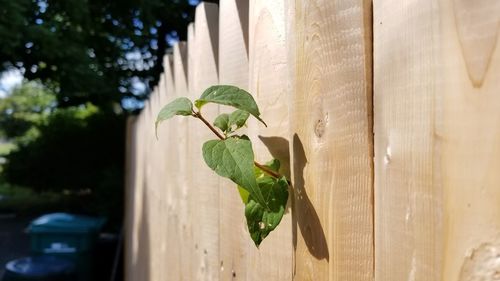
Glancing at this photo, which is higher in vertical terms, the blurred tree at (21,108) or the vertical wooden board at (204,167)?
the blurred tree at (21,108)

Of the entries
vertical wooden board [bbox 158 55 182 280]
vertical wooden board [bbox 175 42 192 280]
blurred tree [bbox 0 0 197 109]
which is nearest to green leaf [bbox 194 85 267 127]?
vertical wooden board [bbox 175 42 192 280]

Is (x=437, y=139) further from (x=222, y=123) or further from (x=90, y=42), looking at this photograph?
(x=90, y=42)

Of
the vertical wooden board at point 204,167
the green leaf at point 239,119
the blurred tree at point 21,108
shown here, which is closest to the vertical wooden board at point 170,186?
the vertical wooden board at point 204,167

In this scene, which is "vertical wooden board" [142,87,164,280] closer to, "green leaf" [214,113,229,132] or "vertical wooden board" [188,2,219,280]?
"vertical wooden board" [188,2,219,280]

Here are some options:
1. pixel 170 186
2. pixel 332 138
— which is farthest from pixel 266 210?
pixel 170 186

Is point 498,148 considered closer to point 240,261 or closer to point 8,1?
point 240,261

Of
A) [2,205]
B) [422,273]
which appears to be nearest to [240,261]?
[422,273]

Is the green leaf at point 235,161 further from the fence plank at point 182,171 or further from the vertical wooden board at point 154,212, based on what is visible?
the vertical wooden board at point 154,212
